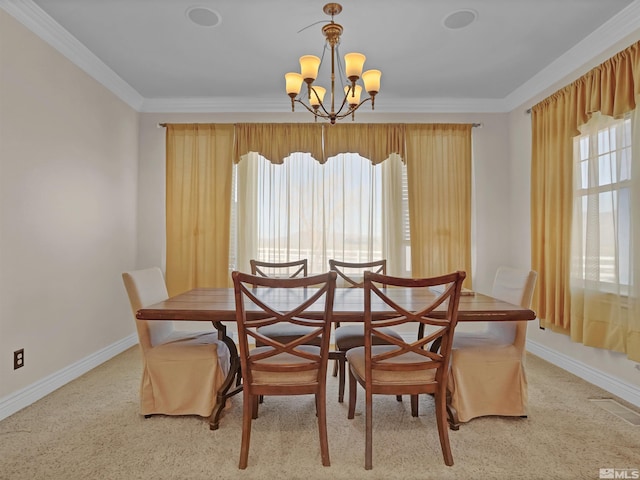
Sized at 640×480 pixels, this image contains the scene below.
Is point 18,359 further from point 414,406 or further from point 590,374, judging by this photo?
point 590,374

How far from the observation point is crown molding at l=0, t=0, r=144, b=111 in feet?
7.78

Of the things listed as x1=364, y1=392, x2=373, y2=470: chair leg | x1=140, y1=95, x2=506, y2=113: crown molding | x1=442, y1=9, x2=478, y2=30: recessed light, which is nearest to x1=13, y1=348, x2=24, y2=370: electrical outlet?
x1=364, y1=392, x2=373, y2=470: chair leg

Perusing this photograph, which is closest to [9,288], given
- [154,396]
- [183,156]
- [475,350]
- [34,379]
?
[34,379]

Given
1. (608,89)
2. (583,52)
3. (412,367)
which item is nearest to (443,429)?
(412,367)

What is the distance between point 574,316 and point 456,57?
7.46 feet

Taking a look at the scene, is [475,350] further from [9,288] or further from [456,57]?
[9,288]

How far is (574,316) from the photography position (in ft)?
9.53

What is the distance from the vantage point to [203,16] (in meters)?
2.52

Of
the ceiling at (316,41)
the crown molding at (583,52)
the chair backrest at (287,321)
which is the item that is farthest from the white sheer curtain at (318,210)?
the chair backrest at (287,321)

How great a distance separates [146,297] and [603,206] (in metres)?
3.20

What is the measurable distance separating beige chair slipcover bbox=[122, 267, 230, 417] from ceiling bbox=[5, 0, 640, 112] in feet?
5.92

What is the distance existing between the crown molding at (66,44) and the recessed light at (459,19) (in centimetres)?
271

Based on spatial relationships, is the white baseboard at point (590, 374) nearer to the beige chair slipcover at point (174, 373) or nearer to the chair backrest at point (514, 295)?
the chair backrest at point (514, 295)

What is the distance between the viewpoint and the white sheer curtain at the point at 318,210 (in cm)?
403
